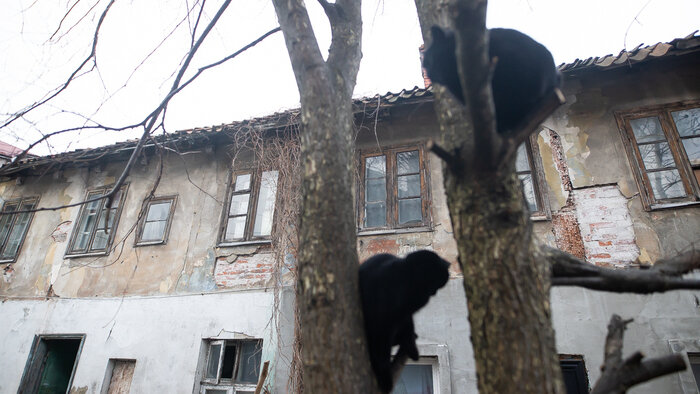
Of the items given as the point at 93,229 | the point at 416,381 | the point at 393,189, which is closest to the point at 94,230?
the point at 93,229

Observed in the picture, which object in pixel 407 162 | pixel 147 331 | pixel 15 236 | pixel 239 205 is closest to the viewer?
pixel 147 331

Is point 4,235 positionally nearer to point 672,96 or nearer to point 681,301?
point 681,301

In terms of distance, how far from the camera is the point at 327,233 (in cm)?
144

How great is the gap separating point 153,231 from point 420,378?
5.08m

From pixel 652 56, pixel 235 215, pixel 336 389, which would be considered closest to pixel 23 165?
pixel 235 215

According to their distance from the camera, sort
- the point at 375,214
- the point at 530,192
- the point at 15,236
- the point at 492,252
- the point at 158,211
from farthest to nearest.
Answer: the point at 15,236 → the point at 158,211 → the point at 375,214 → the point at 530,192 → the point at 492,252

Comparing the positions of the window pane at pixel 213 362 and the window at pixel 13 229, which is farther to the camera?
the window at pixel 13 229

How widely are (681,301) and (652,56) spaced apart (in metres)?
2.87

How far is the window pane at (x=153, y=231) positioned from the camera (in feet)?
22.5

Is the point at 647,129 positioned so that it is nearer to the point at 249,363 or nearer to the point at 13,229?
the point at 249,363

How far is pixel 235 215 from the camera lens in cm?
652

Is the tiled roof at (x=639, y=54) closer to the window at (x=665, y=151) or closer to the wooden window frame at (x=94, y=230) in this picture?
the window at (x=665, y=151)

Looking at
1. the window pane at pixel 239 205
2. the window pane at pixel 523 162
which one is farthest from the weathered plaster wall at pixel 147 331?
the window pane at pixel 523 162

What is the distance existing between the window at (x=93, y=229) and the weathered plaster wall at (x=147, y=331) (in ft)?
3.09
